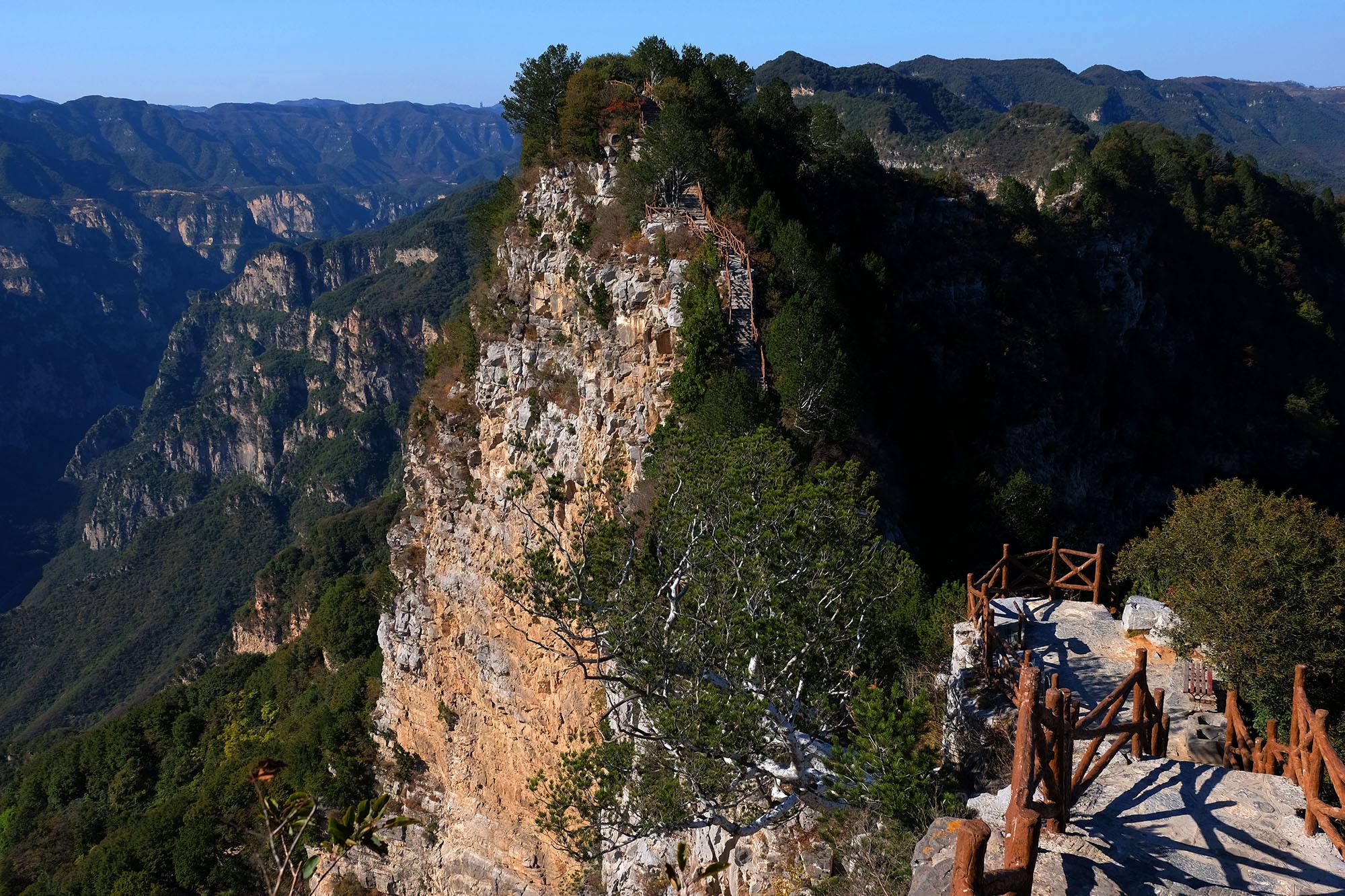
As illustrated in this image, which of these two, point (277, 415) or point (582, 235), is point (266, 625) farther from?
point (277, 415)

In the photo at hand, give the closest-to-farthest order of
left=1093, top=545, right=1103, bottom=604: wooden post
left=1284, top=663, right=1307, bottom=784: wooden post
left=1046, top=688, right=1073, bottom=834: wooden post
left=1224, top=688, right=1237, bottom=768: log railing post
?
1. left=1046, top=688, right=1073, bottom=834: wooden post
2. left=1284, top=663, right=1307, bottom=784: wooden post
3. left=1224, top=688, right=1237, bottom=768: log railing post
4. left=1093, top=545, right=1103, bottom=604: wooden post

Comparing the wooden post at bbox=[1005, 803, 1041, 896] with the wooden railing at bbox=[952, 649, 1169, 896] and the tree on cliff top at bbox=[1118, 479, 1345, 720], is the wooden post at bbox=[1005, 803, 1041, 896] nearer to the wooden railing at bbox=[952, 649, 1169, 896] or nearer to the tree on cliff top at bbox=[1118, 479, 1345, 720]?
the wooden railing at bbox=[952, 649, 1169, 896]

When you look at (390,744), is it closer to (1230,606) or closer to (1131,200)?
(1230,606)

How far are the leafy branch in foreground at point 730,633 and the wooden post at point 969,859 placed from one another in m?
4.51

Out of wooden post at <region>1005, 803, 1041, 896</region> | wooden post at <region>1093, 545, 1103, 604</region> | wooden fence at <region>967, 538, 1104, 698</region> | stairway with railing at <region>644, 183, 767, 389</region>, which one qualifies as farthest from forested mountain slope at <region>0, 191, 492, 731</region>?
wooden post at <region>1005, 803, 1041, 896</region>

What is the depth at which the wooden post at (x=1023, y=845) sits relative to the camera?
559cm

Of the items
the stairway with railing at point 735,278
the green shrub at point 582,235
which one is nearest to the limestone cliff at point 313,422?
the green shrub at point 582,235

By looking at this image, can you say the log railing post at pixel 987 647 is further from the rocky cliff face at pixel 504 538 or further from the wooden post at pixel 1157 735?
the rocky cliff face at pixel 504 538

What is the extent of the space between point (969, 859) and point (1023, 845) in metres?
0.58

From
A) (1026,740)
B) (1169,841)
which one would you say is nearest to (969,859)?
(1026,740)

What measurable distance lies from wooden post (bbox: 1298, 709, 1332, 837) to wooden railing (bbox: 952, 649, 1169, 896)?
1307 millimetres

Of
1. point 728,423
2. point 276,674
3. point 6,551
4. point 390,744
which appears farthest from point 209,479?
point 728,423

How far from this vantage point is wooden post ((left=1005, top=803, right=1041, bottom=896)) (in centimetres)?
559

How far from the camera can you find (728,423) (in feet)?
58.2
